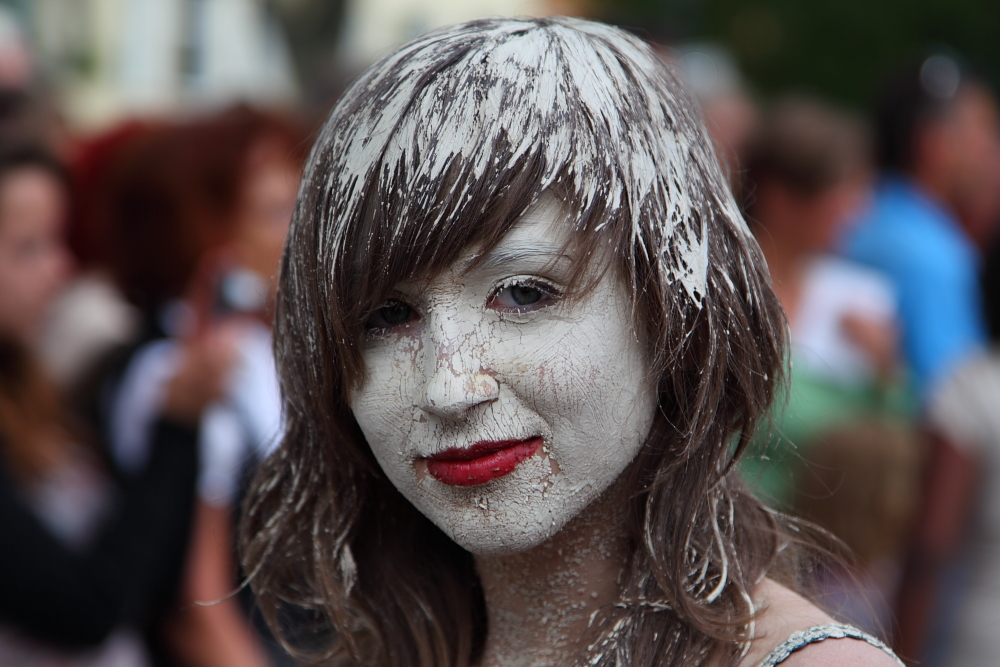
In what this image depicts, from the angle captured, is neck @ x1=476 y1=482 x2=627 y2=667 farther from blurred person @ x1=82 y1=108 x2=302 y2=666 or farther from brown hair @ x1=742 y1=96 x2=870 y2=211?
brown hair @ x1=742 y1=96 x2=870 y2=211

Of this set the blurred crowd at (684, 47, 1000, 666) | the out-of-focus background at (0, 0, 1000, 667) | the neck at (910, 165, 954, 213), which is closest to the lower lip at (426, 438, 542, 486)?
the out-of-focus background at (0, 0, 1000, 667)

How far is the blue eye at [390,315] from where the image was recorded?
1.37 meters

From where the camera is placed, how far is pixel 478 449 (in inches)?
51.6

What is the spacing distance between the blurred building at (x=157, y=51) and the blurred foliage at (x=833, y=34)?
5662 millimetres

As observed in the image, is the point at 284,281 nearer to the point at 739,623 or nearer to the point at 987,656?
the point at 739,623

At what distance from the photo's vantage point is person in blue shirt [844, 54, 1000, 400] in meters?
3.74

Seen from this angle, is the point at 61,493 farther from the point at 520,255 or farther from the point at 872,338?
the point at 872,338

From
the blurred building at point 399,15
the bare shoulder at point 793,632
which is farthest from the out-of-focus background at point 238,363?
the blurred building at point 399,15

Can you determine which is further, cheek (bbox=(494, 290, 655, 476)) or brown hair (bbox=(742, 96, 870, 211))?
brown hair (bbox=(742, 96, 870, 211))

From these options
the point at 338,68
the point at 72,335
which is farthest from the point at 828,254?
the point at 72,335

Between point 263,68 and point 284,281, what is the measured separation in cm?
1082

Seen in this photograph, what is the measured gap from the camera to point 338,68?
4.77 m

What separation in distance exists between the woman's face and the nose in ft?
6.32

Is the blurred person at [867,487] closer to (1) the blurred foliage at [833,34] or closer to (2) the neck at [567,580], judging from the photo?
(2) the neck at [567,580]
